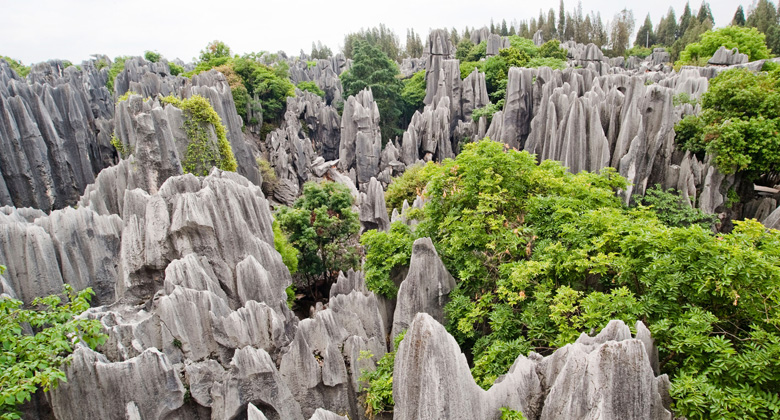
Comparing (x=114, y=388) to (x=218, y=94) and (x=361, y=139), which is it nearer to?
(x=218, y=94)

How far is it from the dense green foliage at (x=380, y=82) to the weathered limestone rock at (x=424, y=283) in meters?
29.7

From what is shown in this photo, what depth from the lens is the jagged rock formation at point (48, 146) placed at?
912 inches

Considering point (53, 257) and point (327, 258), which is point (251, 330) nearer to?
point (53, 257)

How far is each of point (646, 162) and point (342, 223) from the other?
1361cm

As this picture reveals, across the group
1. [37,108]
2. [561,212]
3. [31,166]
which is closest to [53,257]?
[561,212]

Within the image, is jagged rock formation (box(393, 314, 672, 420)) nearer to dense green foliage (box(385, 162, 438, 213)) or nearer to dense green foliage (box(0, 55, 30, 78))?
dense green foliage (box(385, 162, 438, 213))

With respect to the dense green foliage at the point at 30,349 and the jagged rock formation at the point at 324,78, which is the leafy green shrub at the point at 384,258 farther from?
the jagged rock formation at the point at 324,78

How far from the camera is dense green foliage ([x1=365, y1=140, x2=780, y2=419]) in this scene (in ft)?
18.6

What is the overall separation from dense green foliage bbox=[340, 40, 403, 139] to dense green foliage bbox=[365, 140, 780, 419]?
93.7ft

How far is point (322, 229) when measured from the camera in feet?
61.8

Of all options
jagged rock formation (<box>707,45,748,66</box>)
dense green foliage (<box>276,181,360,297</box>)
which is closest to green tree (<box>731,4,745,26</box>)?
jagged rock formation (<box>707,45,748,66</box>)

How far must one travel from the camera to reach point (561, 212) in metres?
9.55

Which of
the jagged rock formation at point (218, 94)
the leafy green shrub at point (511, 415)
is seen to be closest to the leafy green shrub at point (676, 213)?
the leafy green shrub at point (511, 415)

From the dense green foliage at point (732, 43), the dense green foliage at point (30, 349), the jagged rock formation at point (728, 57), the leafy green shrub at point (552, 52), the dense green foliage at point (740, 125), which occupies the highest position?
the leafy green shrub at point (552, 52)
